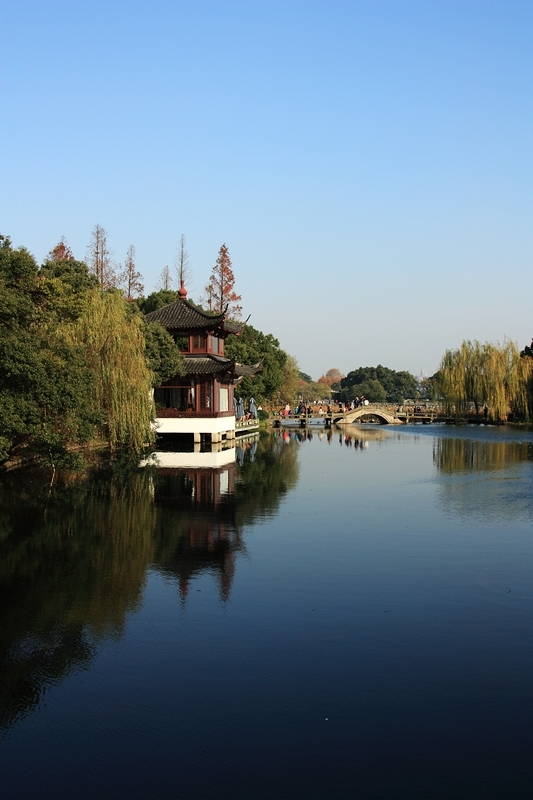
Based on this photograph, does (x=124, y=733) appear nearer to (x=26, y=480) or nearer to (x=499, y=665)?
(x=499, y=665)

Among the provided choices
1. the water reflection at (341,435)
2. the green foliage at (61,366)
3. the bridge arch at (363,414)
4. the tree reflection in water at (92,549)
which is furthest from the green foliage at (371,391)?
the tree reflection in water at (92,549)

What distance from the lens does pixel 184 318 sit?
98.8 ft

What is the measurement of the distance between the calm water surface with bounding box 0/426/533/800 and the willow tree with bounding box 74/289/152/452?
20.5 feet

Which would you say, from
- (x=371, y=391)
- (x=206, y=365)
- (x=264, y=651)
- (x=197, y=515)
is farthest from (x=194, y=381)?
(x=371, y=391)

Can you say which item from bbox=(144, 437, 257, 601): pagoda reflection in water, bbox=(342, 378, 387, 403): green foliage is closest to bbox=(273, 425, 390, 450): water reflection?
bbox=(144, 437, 257, 601): pagoda reflection in water

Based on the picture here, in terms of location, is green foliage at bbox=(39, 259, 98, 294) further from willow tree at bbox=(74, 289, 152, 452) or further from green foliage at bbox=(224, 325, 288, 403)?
green foliage at bbox=(224, 325, 288, 403)

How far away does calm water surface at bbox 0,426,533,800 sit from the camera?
17.9 ft

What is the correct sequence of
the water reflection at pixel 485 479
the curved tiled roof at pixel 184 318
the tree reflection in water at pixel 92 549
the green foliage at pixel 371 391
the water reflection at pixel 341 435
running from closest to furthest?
the tree reflection in water at pixel 92 549 < the water reflection at pixel 485 479 < the curved tiled roof at pixel 184 318 < the water reflection at pixel 341 435 < the green foliage at pixel 371 391

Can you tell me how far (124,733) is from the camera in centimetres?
591

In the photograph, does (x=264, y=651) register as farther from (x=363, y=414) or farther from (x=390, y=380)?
(x=390, y=380)

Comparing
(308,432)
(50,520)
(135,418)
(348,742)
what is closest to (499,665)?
(348,742)

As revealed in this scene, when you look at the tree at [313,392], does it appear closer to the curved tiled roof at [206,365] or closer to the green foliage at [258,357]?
the green foliage at [258,357]

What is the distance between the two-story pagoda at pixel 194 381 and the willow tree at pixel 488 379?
68.8 ft

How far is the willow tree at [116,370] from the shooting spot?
21609 mm
